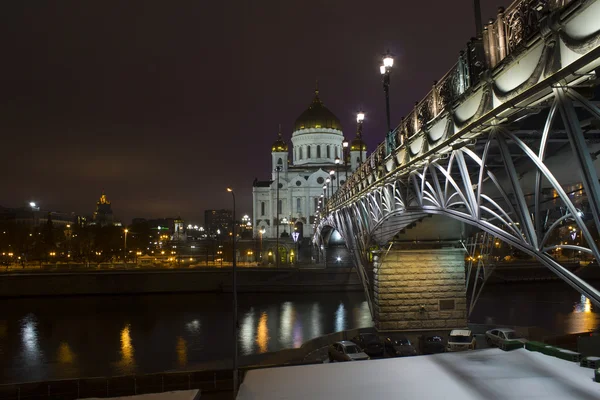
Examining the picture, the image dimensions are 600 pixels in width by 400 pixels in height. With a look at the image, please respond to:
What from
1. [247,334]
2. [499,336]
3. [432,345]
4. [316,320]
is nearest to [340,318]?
[316,320]

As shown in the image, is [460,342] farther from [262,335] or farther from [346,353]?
[262,335]

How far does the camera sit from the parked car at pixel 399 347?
1964 centimetres

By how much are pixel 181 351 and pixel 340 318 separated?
13.4 meters

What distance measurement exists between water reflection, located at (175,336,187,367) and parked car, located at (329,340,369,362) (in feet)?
26.7

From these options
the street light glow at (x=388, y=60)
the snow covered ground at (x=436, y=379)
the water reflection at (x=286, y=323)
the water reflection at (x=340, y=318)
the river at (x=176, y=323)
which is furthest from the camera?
the water reflection at (x=340, y=318)

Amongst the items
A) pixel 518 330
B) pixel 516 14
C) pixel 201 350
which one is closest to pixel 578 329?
pixel 518 330

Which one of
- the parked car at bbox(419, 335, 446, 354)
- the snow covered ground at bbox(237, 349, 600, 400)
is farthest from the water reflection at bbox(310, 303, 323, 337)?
the snow covered ground at bbox(237, 349, 600, 400)

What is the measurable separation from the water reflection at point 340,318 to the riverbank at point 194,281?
978 centimetres

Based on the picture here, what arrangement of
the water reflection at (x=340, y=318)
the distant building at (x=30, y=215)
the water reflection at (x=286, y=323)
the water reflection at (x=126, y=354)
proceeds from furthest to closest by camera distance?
the distant building at (x=30, y=215), the water reflection at (x=340, y=318), the water reflection at (x=286, y=323), the water reflection at (x=126, y=354)

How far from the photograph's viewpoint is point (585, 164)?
5.54 meters

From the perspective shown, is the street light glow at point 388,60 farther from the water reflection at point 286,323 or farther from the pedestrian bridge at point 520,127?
the water reflection at point 286,323

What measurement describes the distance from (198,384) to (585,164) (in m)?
13.3

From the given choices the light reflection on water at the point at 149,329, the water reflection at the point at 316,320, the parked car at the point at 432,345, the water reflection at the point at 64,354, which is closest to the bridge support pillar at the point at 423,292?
the parked car at the point at 432,345

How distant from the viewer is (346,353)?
18.1m
